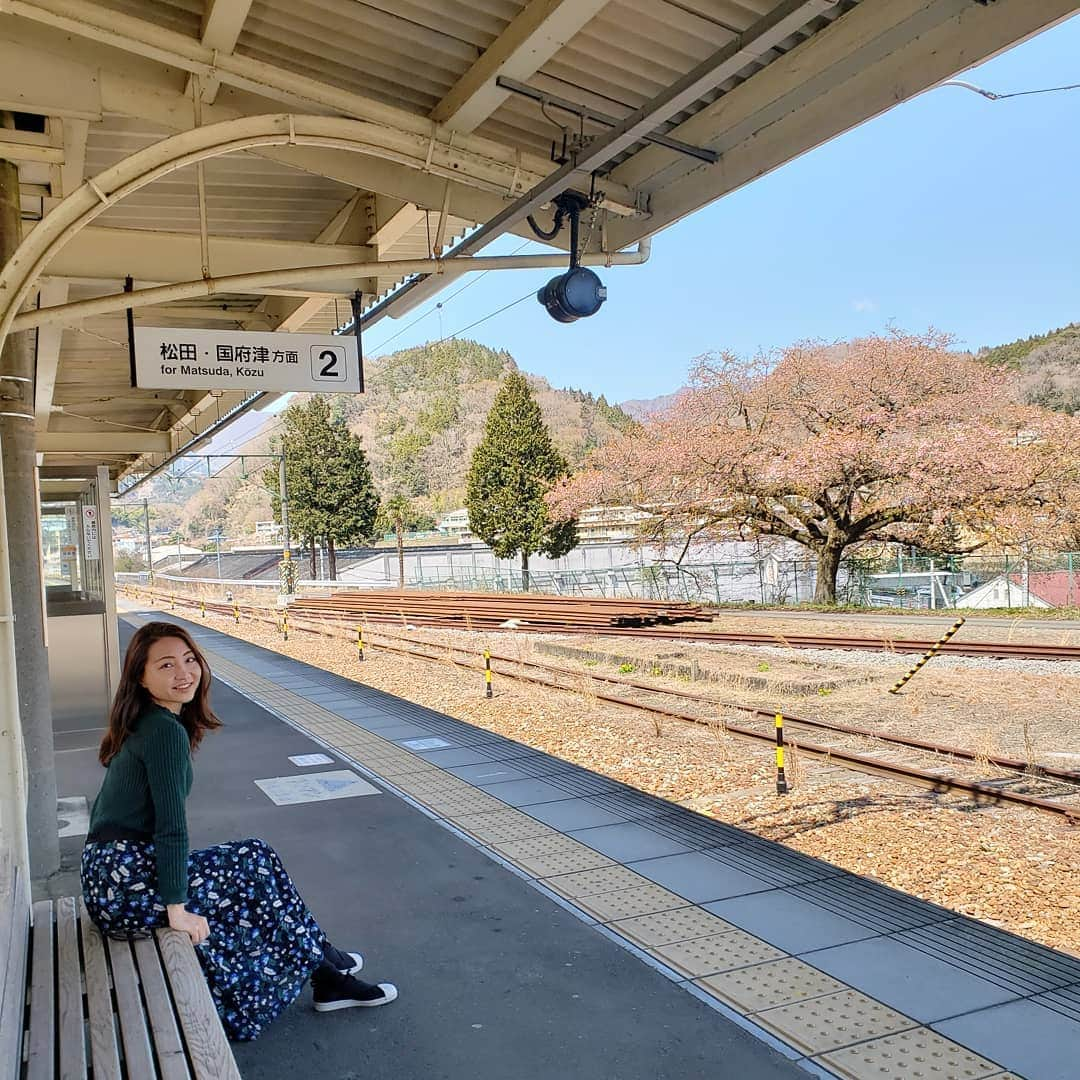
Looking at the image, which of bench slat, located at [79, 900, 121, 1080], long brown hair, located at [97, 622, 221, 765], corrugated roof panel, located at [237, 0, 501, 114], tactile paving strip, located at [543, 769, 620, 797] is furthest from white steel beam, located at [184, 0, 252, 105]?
tactile paving strip, located at [543, 769, 620, 797]

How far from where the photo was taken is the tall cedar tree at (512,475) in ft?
141

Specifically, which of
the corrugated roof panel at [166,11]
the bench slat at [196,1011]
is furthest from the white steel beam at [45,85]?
the bench slat at [196,1011]

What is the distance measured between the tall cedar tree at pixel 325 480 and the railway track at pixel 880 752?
144 feet

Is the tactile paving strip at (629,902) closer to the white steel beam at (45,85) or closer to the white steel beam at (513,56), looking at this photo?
the white steel beam at (513,56)

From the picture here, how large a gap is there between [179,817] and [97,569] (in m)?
7.63

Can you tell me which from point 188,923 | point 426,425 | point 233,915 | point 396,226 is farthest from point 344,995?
point 426,425

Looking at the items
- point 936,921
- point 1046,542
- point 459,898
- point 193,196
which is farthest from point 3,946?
point 1046,542

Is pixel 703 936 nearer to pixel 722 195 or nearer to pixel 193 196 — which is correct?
pixel 722 195

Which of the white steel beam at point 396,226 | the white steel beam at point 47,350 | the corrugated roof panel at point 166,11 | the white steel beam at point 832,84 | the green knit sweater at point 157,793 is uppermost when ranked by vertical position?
the corrugated roof panel at point 166,11

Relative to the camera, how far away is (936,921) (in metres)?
4.83

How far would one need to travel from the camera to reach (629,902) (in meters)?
4.98

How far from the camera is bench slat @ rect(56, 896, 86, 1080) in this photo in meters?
2.57

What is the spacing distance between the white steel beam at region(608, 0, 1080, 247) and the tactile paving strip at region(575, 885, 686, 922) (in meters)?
3.43

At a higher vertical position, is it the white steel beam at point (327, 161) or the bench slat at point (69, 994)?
the white steel beam at point (327, 161)
